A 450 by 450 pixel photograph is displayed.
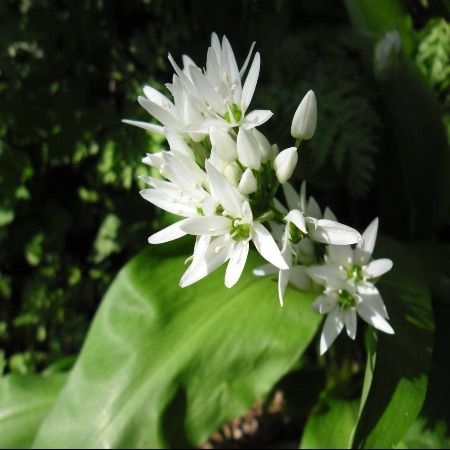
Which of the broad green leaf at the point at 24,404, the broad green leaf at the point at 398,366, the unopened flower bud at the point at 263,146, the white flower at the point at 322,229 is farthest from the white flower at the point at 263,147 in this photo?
the broad green leaf at the point at 24,404

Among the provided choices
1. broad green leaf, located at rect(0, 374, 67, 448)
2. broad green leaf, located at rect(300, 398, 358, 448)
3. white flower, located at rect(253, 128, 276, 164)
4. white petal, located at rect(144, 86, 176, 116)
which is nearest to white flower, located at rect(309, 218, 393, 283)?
white flower, located at rect(253, 128, 276, 164)

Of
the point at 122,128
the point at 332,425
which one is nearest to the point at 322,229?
the point at 332,425

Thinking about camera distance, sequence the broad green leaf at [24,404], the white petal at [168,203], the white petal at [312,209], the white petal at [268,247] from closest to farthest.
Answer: the white petal at [268,247], the white petal at [168,203], the white petal at [312,209], the broad green leaf at [24,404]

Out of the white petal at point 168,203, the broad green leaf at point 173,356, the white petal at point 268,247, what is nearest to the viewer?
the white petal at point 268,247

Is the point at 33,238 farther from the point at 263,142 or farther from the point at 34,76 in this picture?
the point at 263,142

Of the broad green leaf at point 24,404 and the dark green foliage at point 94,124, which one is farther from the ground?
the dark green foliage at point 94,124

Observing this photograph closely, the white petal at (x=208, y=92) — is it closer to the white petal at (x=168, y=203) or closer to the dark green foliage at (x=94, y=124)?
the white petal at (x=168, y=203)

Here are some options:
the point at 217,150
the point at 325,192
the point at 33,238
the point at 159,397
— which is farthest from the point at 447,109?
the point at 33,238

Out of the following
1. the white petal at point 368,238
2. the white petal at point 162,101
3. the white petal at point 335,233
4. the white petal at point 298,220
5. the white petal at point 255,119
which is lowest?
the white petal at point 368,238
